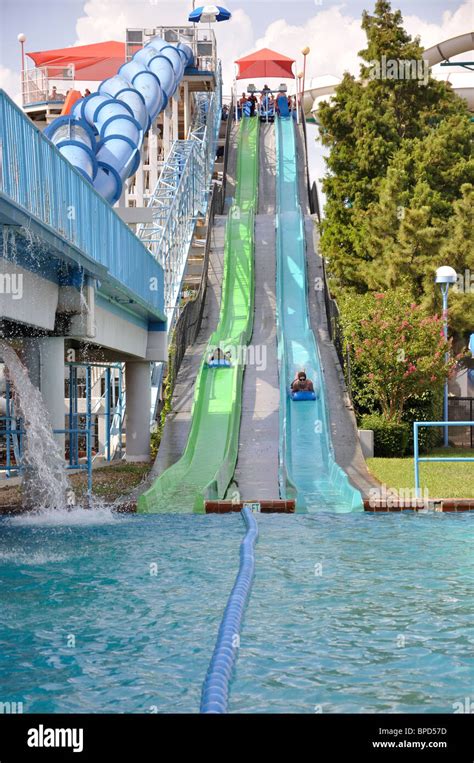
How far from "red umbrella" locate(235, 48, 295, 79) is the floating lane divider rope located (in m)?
51.7

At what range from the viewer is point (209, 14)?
48.5 metres

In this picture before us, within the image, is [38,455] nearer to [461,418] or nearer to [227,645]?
[227,645]

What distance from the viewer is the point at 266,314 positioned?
102ft

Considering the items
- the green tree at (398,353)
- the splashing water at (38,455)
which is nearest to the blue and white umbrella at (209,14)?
the green tree at (398,353)

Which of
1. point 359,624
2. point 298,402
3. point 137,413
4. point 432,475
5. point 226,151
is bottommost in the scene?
point 359,624

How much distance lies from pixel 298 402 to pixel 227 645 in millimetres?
16880

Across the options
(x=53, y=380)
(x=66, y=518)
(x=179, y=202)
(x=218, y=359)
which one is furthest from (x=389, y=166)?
(x=66, y=518)

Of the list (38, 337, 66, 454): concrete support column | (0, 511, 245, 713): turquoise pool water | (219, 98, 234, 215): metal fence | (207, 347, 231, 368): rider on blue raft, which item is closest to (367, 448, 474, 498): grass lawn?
(0, 511, 245, 713): turquoise pool water

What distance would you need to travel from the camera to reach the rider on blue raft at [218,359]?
2634 centimetres

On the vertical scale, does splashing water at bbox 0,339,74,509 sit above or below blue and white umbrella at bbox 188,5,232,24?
below

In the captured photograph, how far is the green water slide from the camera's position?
56.8ft

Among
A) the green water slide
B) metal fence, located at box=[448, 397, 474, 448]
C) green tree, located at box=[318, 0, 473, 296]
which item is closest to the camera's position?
the green water slide

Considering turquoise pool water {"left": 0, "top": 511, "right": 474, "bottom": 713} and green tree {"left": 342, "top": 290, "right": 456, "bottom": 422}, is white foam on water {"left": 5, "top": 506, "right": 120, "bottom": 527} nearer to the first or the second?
turquoise pool water {"left": 0, "top": 511, "right": 474, "bottom": 713}

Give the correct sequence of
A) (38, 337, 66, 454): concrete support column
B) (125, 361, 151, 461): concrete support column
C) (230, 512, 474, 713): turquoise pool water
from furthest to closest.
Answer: (125, 361, 151, 461): concrete support column, (38, 337, 66, 454): concrete support column, (230, 512, 474, 713): turquoise pool water
